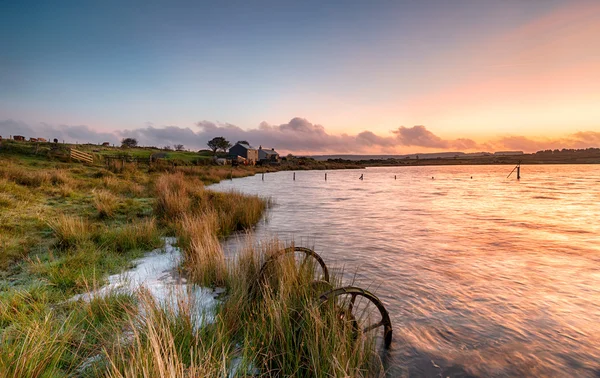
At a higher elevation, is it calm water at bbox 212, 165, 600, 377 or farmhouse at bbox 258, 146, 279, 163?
farmhouse at bbox 258, 146, 279, 163

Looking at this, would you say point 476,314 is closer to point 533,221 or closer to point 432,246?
point 432,246

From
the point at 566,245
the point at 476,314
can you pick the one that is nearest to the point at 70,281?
the point at 476,314

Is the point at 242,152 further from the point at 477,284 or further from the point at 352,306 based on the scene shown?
the point at 352,306

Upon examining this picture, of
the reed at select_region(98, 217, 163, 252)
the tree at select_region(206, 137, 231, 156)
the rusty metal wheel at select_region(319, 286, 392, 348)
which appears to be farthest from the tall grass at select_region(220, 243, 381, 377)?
the tree at select_region(206, 137, 231, 156)

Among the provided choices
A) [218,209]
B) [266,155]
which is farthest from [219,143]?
[218,209]

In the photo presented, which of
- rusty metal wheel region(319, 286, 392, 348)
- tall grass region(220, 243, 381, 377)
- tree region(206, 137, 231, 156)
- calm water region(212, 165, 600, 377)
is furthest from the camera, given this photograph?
tree region(206, 137, 231, 156)

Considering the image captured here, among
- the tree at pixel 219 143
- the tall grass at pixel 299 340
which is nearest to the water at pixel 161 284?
the tall grass at pixel 299 340

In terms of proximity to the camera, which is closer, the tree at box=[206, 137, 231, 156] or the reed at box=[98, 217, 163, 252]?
the reed at box=[98, 217, 163, 252]

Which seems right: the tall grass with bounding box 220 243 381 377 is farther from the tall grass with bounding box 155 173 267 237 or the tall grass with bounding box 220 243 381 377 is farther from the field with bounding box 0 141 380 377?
the tall grass with bounding box 155 173 267 237

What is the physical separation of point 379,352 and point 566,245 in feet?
37.4

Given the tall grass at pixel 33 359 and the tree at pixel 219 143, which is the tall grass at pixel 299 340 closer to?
the tall grass at pixel 33 359

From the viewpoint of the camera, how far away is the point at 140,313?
176 inches

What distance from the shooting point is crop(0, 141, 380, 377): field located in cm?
292

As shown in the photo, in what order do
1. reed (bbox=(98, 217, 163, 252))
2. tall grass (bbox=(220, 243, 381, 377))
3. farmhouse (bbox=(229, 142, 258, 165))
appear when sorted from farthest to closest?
farmhouse (bbox=(229, 142, 258, 165))
reed (bbox=(98, 217, 163, 252))
tall grass (bbox=(220, 243, 381, 377))
